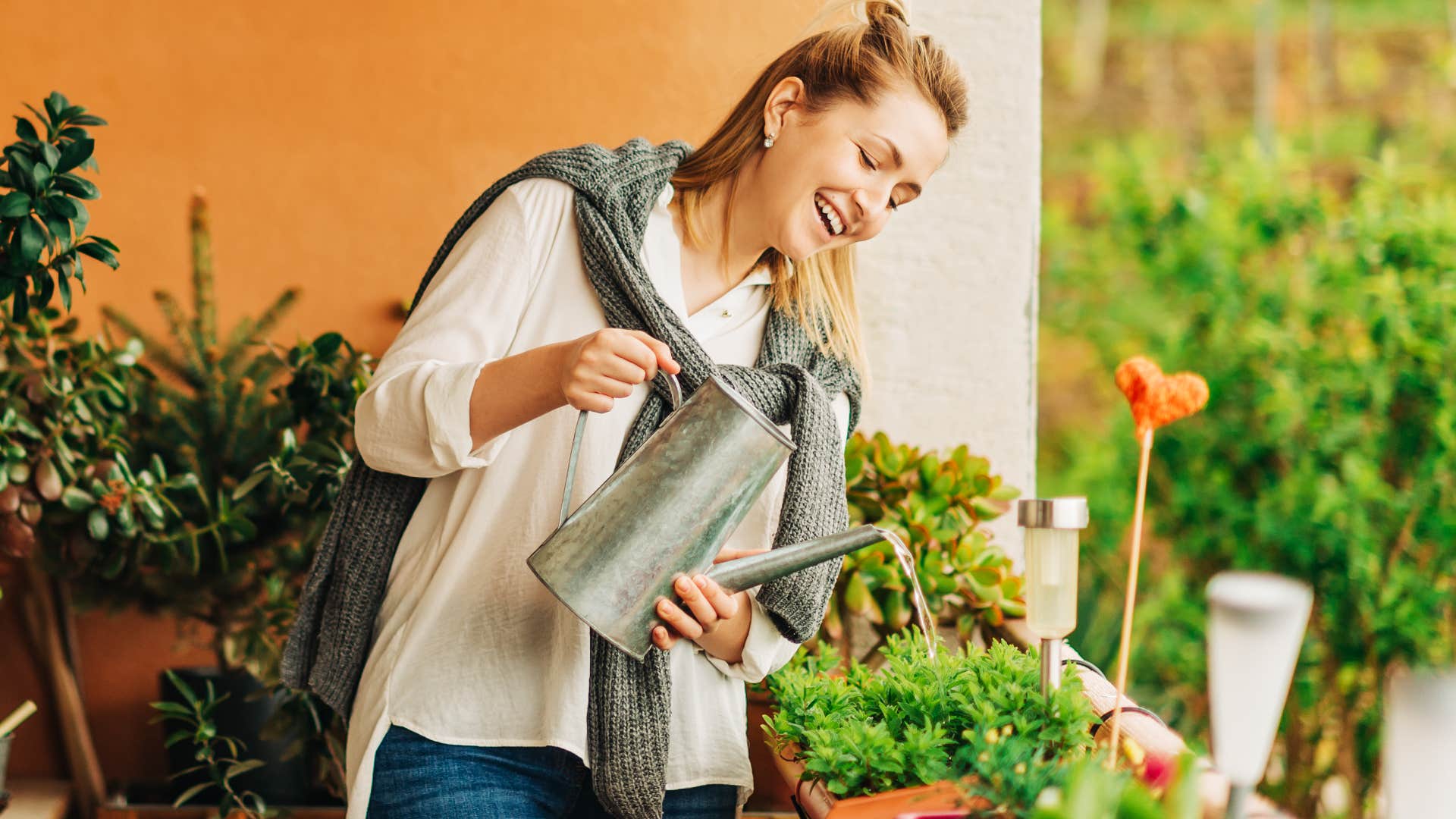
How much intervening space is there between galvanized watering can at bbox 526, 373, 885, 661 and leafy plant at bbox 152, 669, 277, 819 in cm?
90

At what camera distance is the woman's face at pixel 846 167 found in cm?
122

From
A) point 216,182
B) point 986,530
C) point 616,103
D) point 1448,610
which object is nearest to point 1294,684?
point 1448,610

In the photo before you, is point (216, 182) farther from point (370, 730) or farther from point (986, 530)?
point (986, 530)

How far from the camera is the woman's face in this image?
4.00ft

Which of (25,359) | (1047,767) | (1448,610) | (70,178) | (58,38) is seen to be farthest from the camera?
(1448,610)

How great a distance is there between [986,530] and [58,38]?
1.79 m

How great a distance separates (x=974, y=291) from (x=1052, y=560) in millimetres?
1222

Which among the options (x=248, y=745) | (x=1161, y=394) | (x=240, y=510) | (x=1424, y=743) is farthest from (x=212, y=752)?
(x=1424, y=743)

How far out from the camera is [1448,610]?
2.88 meters

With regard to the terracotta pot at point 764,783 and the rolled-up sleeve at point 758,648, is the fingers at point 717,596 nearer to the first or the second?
the rolled-up sleeve at point 758,648

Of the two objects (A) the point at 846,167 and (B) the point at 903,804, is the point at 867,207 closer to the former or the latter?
(A) the point at 846,167

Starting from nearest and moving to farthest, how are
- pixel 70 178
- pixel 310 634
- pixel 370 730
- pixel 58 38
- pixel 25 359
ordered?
pixel 370 730 → pixel 310 634 → pixel 70 178 → pixel 25 359 → pixel 58 38

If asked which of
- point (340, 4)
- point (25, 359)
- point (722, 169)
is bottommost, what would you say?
point (25, 359)

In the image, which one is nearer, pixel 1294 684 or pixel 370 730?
pixel 370 730
